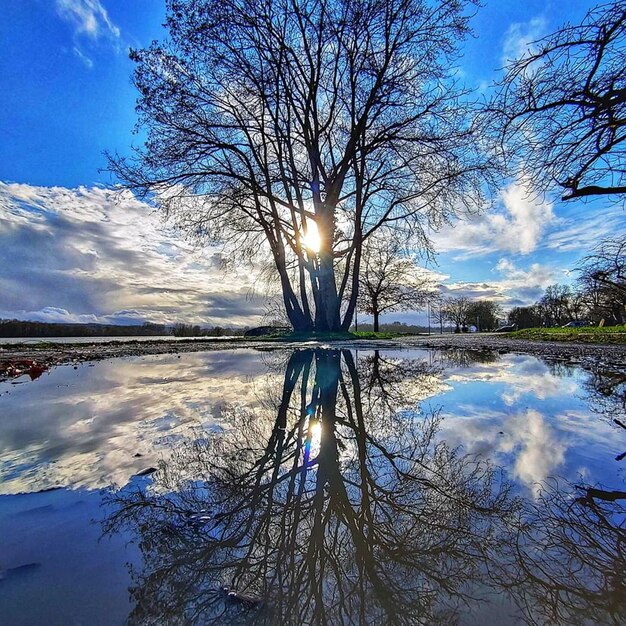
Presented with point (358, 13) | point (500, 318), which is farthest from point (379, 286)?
Result: point (500, 318)

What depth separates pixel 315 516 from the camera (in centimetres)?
120

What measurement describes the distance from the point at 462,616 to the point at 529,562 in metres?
0.29

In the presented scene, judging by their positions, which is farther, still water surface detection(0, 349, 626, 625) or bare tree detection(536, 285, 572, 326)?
bare tree detection(536, 285, 572, 326)

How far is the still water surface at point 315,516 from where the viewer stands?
2.66 ft

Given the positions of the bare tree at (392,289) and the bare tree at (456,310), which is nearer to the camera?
the bare tree at (392,289)

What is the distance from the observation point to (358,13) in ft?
34.5

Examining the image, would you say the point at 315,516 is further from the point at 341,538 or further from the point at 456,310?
the point at 456,310

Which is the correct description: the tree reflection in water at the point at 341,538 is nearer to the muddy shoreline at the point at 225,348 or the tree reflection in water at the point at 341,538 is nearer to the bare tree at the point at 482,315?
the muddy shoreline at the point at 225,348

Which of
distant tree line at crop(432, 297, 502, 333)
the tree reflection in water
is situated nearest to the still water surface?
the tree reflection in water

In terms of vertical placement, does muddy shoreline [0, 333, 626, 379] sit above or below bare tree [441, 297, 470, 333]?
below

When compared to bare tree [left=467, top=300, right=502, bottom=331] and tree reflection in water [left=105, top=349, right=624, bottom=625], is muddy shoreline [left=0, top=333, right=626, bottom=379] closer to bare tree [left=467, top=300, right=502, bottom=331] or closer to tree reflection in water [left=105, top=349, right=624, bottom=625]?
tree reflection in water [left=105, top=349, right=624, bottom=625]

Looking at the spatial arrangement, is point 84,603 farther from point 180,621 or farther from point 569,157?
point 569,157

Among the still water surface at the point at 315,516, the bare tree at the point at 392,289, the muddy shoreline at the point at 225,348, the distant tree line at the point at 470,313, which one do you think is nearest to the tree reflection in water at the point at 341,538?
the still water surface at the point at 315,516

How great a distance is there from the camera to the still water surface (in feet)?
2.66
